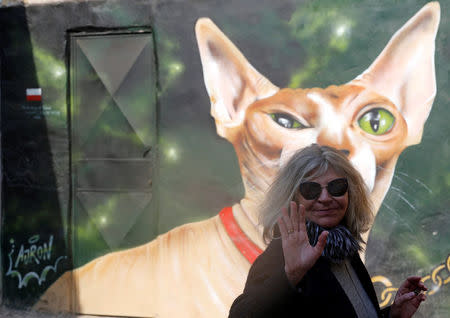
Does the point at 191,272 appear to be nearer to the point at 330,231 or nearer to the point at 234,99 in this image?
the point at 234,99

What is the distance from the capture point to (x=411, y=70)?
4160mm

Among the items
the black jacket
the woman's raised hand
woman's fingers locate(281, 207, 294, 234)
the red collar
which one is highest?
woman's fingers locate(281, 207, 294, 234)

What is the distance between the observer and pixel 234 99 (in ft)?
14.9

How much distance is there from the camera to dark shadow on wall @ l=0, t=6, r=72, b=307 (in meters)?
4.88

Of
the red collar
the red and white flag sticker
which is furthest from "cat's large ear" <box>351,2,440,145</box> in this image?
the red and white flag sticker

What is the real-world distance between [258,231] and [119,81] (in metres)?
2.19

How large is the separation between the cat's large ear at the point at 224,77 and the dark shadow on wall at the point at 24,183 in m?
1.95

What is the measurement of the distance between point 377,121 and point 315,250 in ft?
10.0

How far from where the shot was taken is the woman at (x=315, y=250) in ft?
4.89

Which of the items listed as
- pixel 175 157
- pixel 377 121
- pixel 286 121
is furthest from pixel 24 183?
pixel 377 121

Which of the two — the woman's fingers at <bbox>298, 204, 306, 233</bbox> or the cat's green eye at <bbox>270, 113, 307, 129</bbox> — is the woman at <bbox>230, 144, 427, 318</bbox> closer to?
the woman's fingers at <bbox>298, 204, 306, 233</bbox>

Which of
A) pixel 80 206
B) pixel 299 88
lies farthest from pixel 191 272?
pixel 299 88

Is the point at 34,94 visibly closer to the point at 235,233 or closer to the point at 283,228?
the point at 235,233

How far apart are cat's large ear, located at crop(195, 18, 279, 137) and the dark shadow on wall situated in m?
1.95
